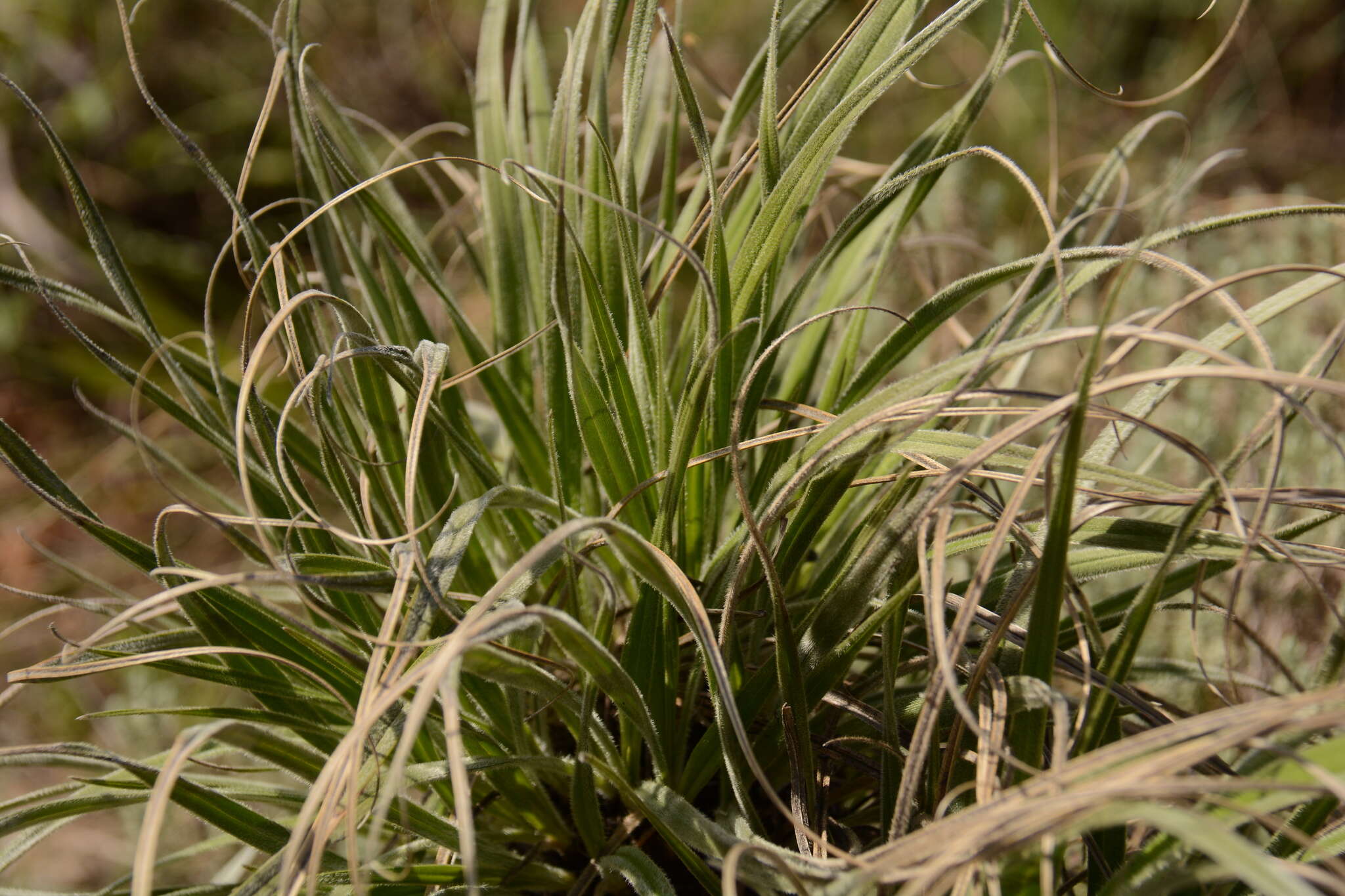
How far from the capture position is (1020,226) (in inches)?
72.6

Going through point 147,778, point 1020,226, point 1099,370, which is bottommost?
point 1020,226

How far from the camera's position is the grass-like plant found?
345 mm

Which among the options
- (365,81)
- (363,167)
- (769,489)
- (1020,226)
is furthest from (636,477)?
(365,81)

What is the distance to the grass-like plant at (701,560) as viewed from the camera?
1.13ft

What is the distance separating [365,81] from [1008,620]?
7.90 ft

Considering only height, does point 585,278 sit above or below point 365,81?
above

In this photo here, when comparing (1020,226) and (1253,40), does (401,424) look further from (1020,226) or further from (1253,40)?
(1253,40)

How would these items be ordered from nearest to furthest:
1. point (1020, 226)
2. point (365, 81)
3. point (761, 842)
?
point (761, 842) → point (1020, 226) → point (365, 81)

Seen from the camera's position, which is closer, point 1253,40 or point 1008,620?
point 1008,620

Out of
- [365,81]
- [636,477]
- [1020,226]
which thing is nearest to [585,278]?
[636,477]

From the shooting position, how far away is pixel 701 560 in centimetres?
53

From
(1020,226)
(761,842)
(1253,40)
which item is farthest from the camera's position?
(1253,40)

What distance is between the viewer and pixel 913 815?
44 centimetres

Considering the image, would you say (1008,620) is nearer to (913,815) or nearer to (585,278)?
(913,815)
